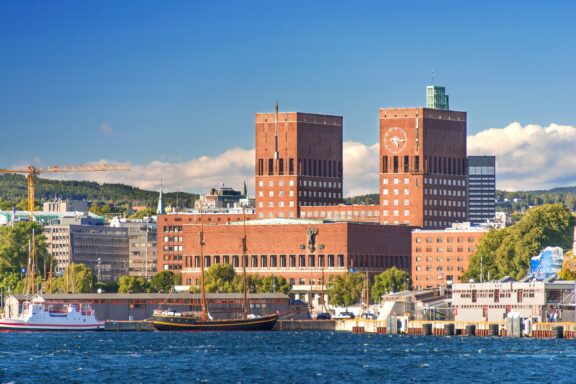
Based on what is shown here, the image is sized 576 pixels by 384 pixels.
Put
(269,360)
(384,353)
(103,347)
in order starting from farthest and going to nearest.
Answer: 1. (103,347)
2. (384,353)
3. (269,360)

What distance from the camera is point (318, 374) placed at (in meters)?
152

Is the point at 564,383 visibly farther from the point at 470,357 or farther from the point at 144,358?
the point at 144,358

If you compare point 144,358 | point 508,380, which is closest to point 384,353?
point 144,358

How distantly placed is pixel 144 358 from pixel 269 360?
41.3ft

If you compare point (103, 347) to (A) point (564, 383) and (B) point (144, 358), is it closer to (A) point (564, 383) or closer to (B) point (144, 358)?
(B) point (144, 358)

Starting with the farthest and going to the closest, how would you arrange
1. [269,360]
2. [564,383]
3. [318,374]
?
[269,360] < [318,374] < [564,383]

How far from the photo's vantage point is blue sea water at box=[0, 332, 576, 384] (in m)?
147

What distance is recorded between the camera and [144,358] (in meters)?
173

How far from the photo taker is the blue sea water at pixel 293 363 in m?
147

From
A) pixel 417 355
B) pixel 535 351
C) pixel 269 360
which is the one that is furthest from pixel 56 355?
pixel 535 351

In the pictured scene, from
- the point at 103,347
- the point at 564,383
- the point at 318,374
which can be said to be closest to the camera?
the point at 564,383

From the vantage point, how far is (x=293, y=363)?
166375 millimetres

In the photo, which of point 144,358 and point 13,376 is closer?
point 13,376

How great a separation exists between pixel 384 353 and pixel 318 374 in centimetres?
3101
